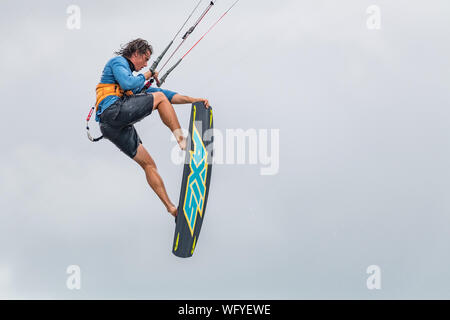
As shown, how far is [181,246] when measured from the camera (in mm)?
10727

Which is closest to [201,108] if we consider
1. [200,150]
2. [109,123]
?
[200,150]

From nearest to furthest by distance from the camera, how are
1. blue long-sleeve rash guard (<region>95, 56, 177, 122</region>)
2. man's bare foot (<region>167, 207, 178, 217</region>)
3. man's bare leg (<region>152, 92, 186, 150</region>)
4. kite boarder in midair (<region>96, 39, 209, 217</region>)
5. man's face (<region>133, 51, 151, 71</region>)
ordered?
1. blue long-sleeve rash guard (<region>95, 56, 177, 122</region>)
2. kite boarder in midair (<region>96, 39, 209, 217</region>)
3. man's bare leg (<region>152, 92, 186, 150</region>)
4. man's face (<region>133, 51, 151, 71</region>)
5. man's bare foot (<region>167, 207, 178, 217</region>)

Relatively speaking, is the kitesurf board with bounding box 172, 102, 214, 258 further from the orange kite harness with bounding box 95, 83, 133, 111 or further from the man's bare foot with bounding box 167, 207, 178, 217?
the orange kite harness with bounding box 95, 83, 133, 111

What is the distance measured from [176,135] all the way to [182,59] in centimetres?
104

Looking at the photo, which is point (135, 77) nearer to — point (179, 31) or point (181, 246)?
point (179, 31)

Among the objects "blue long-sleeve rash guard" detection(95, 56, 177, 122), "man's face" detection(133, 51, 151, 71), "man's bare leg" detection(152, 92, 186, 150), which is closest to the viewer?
Result: "blue long-sleeve rash guard" detection(95, 56, 177, 122)

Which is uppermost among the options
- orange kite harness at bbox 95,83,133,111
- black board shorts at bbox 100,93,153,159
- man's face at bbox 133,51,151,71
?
man's face at bbox 133,51,151,71

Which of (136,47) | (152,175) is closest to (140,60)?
(136,47)

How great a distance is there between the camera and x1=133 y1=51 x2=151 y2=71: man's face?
11.0 metres

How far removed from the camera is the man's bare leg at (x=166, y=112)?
10750 millimetres

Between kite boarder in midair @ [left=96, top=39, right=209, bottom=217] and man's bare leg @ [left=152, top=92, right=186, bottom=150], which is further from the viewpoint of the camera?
man's bare leg @ [left=152, top=92, right=186, bottom=150]

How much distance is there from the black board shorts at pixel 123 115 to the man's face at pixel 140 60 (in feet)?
1.51

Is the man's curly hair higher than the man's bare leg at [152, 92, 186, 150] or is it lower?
higher

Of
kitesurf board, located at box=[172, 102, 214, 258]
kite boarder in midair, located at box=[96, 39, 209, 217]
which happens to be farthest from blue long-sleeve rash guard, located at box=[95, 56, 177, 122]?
kitesurf board, located at box=[172, 102, 214, 258]
